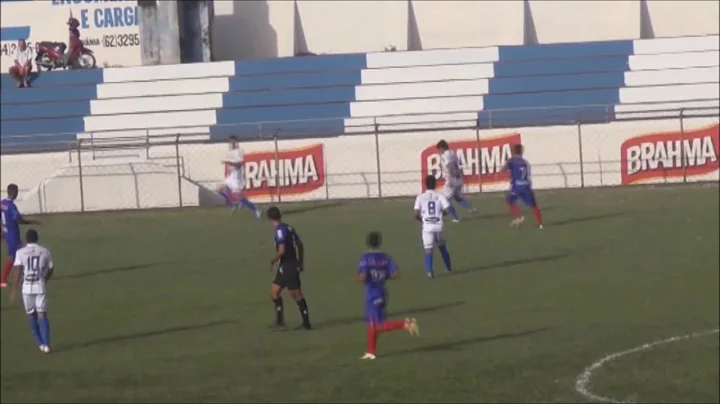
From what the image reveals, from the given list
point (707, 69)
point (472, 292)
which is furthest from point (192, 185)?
point (472, 292)

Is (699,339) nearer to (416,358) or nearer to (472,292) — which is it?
(416,358)

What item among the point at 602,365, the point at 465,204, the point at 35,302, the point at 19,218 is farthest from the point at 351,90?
the point at 602,365

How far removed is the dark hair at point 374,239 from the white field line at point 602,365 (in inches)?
719

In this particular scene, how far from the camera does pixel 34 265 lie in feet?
9.52

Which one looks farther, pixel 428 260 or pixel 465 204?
pixel 465 204

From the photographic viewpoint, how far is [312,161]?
3525 mm

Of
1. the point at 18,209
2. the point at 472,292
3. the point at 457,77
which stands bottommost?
the point at 472,292

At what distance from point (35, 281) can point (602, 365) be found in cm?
2069

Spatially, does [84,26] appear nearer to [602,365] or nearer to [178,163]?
[178,163]

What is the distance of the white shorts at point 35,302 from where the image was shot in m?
2.76

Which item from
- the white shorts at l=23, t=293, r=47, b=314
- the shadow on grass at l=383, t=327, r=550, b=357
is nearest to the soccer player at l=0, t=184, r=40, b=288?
the white shorts at l=23, t=293, r=47, b=314

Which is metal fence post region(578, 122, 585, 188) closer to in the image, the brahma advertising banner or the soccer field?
the soccer field

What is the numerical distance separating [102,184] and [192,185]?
9.7 inches

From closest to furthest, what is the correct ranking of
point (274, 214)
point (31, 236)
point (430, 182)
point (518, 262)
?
point (31, 236) → point (274, 214) → point (430, 182) → point (518, 262)
